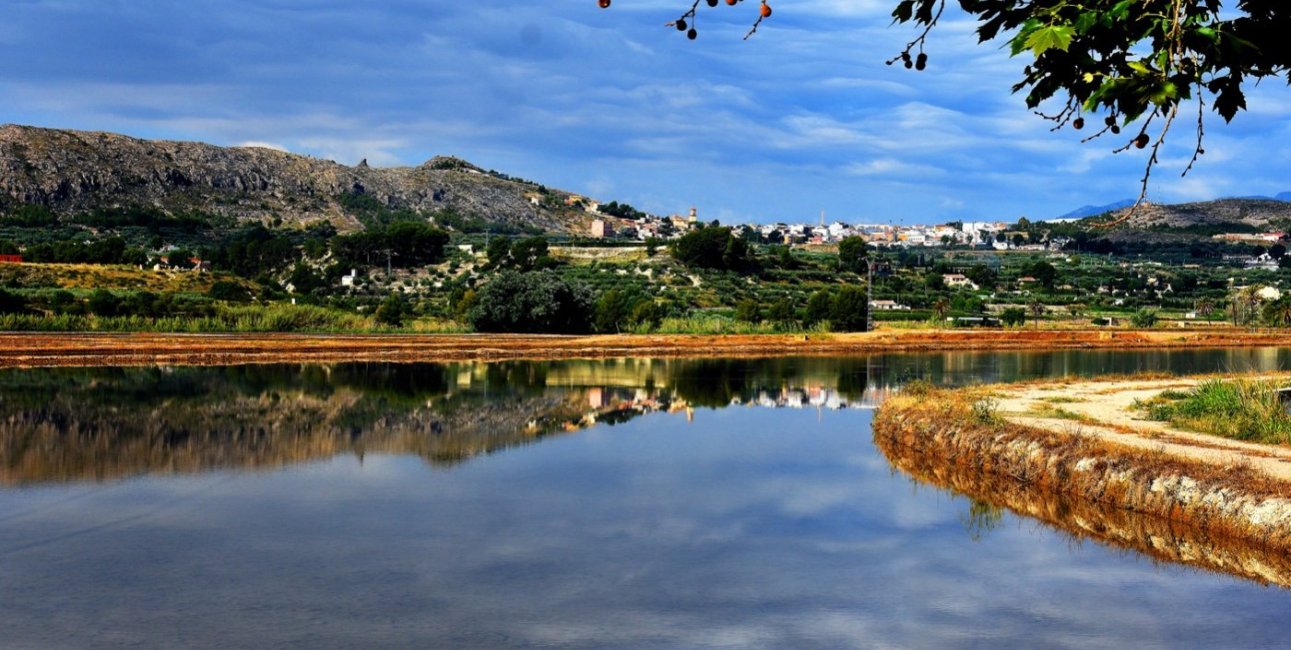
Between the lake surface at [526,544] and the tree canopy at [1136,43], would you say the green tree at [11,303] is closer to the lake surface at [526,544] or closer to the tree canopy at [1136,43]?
the lake surface at [526,544]

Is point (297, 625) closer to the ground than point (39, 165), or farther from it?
closer to the ground

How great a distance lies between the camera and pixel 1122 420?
22.4 metres

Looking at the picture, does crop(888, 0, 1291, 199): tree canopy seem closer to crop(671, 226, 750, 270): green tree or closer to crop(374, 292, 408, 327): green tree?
crop(374, 292, 408, 327): green tree

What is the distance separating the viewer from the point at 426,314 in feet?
230

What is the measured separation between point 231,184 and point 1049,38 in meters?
152

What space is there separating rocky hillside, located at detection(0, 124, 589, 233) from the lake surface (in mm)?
112849

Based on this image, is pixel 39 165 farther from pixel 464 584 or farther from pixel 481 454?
pixel 464 584

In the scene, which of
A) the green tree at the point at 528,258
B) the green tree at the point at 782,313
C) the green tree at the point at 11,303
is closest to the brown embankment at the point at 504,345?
the green tree at the point at 11,303

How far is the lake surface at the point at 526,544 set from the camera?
10508mm

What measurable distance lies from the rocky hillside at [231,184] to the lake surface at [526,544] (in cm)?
11285

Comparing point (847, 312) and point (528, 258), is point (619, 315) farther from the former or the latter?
point (528, 258)

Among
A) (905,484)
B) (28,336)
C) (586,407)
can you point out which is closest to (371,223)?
(28,336)

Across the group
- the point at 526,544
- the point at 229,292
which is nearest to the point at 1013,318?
the point at 229,292

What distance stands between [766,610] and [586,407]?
59.7 ft
